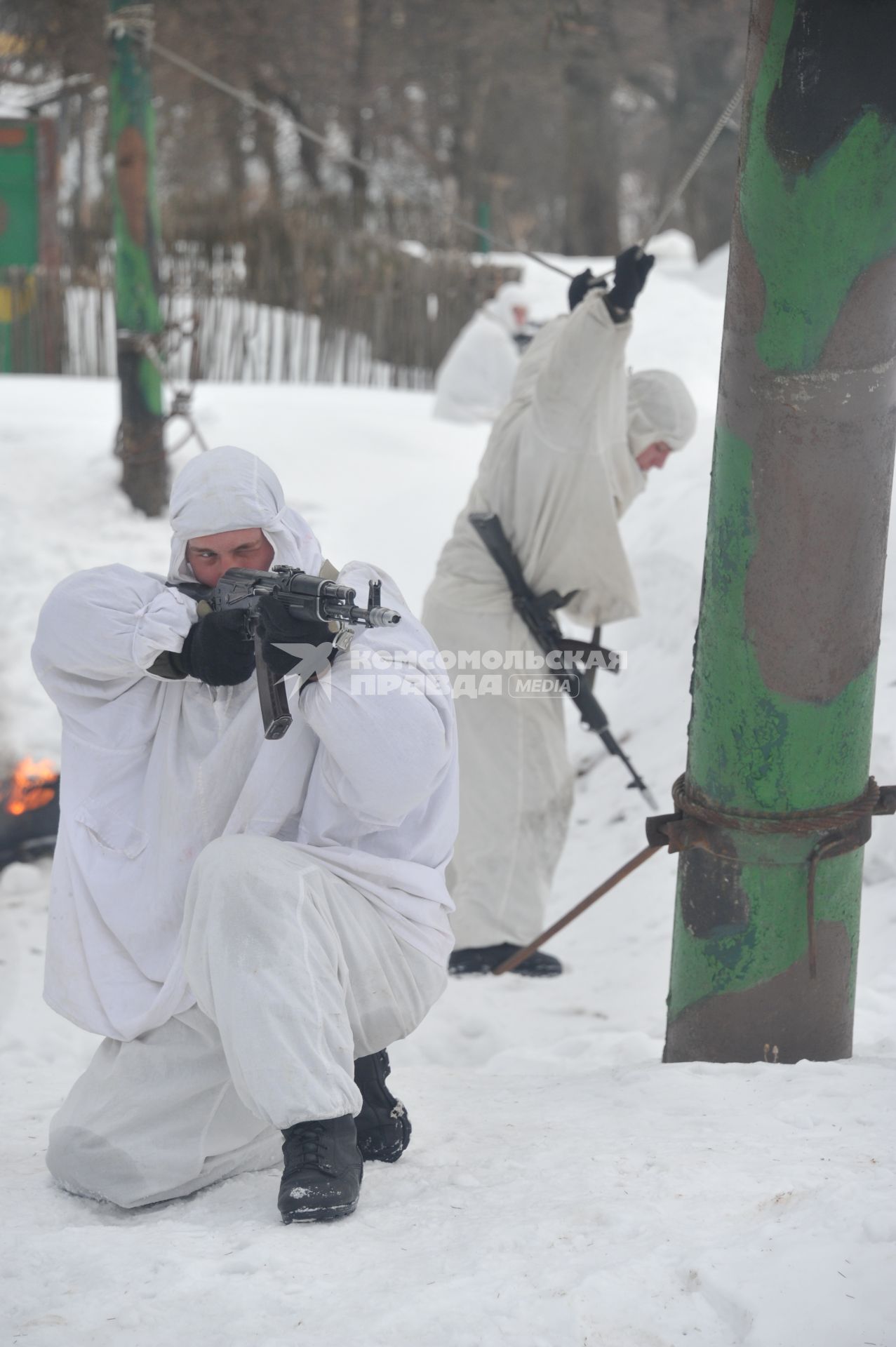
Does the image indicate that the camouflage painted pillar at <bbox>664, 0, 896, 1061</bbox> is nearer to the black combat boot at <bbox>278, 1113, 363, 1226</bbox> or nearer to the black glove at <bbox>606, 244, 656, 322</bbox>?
the black combat boot at <bbox>278, 1113, 363, 1226</bbox>

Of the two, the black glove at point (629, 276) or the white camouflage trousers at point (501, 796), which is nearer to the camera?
the black glove at point (629, 276)

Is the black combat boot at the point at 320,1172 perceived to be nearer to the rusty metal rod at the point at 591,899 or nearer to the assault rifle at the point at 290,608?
the assault rifle at the point at 290,608

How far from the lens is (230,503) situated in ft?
7.50

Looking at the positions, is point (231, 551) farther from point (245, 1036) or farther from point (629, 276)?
point (629, 276)

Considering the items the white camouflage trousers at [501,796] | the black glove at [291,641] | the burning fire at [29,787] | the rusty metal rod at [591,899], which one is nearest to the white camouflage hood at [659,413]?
the white camouflage trousers at [501,796]

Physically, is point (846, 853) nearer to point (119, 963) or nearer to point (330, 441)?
point (119, 963)

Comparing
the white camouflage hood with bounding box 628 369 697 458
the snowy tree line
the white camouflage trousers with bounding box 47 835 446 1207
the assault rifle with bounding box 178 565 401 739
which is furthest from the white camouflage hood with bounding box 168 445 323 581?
the snowy tree line

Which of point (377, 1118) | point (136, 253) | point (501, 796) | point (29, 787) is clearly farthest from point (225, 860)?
point (136, 253)

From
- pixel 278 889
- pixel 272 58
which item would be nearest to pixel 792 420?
pixel 278 889

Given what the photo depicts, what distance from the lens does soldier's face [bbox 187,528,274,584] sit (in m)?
2.34

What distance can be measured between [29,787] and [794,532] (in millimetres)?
3151

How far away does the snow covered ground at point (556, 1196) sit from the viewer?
165 cm

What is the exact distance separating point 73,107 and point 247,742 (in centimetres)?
2142

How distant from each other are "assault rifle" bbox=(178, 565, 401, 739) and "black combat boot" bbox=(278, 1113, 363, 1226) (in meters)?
0.59
